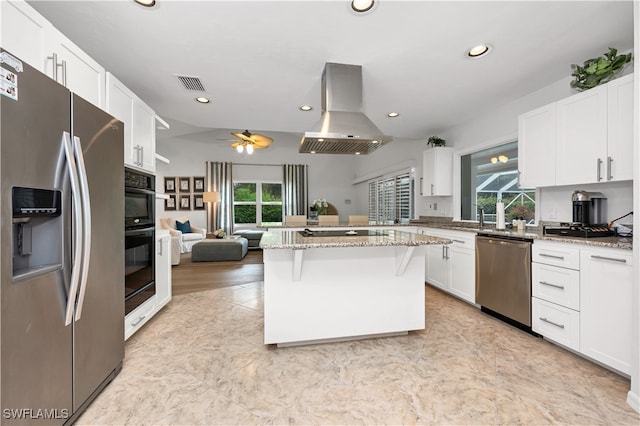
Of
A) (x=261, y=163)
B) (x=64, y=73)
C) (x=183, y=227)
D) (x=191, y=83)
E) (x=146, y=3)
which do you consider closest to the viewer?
(x=64, y=73)

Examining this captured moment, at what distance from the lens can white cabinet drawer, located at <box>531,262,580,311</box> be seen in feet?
6.60

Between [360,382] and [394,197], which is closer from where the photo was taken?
[360,382]

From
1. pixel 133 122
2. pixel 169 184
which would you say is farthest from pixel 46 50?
pixel 169 184

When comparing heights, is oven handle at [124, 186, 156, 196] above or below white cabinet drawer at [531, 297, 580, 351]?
above

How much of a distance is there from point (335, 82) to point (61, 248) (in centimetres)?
226

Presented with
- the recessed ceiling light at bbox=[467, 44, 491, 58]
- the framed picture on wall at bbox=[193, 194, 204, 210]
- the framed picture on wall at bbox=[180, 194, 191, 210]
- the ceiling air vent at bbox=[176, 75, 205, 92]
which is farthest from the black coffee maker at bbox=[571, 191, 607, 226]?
the framed picture on wall at bbox=[180, 194, 191, 210]

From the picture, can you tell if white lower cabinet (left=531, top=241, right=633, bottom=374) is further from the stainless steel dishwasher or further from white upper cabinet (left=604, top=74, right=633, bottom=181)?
white upper cabinet (left=604, top=74, right=633, bottom=181)

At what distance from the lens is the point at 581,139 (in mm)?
2219

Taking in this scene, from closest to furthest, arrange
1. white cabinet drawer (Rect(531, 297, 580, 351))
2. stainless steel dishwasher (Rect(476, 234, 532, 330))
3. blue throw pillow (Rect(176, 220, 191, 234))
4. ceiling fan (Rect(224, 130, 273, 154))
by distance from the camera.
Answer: white cabinet drawer (Rect(531, 297, 580, 351)), stainless steel dishwasher (Rect(476, 234, 532, 330)), ceiling fan (Rect(224, 130, 273, 154)), blue throw pillow (Rect(176, 220, 191, 234))

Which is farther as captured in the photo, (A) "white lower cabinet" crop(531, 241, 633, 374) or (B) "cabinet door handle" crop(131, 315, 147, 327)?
(B) "cabinet door handle" crop(131, 315, 147, 327)

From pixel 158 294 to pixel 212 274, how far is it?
1862mm

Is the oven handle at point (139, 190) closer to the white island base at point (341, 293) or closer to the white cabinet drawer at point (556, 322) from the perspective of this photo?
the white island base at point (341, 293)

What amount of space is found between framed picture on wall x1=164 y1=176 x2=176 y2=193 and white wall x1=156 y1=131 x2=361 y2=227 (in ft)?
0.32

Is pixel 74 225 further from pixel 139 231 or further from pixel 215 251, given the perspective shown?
pixel 215 251
